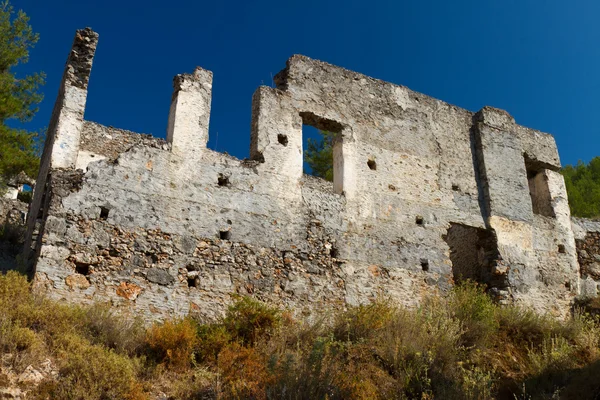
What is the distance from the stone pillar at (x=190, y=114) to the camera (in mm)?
9844

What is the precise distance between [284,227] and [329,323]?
173cm

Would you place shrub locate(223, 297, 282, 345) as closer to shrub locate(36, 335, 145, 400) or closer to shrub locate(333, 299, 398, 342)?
shrub locate(333, 299, 398, 342)

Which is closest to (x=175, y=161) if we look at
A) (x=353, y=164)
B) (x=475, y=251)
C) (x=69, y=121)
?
(x=69, y=121)

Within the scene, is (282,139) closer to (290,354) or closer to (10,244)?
(290,354)

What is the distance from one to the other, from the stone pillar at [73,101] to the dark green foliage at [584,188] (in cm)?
1322

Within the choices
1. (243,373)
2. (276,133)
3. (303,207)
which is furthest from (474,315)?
(276,133)

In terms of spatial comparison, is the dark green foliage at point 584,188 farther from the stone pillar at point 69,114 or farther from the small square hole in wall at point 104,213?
the stone pillar at point 69,114

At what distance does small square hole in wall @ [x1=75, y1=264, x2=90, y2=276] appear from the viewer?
27.4 feet

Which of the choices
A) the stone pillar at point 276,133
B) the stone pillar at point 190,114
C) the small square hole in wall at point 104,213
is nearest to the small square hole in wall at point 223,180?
the stone pillar at point 190,114

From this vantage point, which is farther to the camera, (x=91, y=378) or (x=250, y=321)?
(x=250, y=321)

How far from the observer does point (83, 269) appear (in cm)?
839

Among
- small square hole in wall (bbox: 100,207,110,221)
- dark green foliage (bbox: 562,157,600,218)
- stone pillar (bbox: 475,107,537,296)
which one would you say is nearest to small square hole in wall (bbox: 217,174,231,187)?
small square hole in wall (bbox: 100,207,110,221)

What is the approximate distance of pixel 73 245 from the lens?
27.5 feet

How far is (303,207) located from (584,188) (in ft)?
45.4
